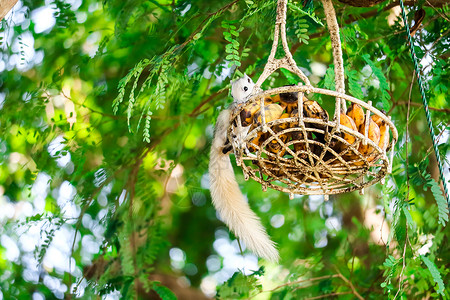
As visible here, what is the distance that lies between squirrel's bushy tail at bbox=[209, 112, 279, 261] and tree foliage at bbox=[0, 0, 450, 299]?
35 cm

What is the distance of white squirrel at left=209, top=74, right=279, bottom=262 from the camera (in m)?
1.55

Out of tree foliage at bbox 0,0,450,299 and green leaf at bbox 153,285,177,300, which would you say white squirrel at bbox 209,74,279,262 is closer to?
tree foliage at bbox 0,0,450,299

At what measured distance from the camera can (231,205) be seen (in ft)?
5.26

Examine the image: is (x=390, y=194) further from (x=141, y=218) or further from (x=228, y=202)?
(x=141, y=218)

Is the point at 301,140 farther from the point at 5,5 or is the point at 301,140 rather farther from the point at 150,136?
the point at 150,136

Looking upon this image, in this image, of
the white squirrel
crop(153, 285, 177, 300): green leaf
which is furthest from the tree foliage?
the white squirrel

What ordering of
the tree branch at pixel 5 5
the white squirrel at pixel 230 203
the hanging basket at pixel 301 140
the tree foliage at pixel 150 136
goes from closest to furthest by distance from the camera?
the hanging basket at pixel 301 140
the tree branch at pixel 5 5
the white squirrel at pixel 230 203
the tree foliage at pixel 150 136

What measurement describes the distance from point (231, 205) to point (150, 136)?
40.7 inches

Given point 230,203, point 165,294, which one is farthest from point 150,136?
point 230,203

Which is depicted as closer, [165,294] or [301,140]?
[301,140]

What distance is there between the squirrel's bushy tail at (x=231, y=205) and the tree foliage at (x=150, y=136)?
0.35 metres

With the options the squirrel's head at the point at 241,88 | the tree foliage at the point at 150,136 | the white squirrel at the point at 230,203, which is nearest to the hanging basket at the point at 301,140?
the squirrel's head at the point at 241,88

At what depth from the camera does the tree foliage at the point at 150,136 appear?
2.07m

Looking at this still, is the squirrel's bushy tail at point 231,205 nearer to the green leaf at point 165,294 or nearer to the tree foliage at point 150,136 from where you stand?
the tree foliage at point 150,136
